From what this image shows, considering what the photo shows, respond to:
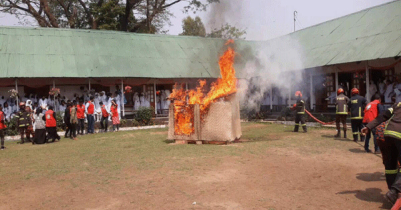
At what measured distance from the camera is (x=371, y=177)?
6.41 m

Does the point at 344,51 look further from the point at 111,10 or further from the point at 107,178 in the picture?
the point at 111,10

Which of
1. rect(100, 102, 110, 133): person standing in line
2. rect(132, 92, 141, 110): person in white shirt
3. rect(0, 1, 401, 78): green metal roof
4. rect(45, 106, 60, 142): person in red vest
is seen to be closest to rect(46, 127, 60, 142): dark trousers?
rect(45, 106, 60, 142): person in red vest

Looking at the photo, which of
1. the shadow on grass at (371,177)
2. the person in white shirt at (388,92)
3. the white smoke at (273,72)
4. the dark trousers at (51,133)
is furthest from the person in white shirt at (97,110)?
the shadow on grass at (371,177)

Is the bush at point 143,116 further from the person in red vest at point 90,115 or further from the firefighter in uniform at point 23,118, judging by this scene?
the firefighter in uniform at point 23,118

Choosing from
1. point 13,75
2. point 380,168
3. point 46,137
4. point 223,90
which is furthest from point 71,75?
point 380,168

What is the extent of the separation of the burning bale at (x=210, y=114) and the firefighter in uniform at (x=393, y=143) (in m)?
5.70

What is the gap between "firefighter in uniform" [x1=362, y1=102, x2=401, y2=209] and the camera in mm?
4543

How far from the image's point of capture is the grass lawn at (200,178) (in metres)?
5.29

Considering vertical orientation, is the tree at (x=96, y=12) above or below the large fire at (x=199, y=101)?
above

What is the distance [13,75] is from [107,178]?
40.4ft

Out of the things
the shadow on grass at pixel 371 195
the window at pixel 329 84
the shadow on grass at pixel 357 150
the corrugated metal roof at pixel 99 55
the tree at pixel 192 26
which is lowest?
the shadow on grass at pixel 371 195

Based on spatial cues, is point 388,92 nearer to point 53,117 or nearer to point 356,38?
point 356,38

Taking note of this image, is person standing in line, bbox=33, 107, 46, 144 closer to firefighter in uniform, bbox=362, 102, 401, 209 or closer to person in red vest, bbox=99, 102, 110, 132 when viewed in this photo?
person in red vest, bbox=99, 102, 110, 132

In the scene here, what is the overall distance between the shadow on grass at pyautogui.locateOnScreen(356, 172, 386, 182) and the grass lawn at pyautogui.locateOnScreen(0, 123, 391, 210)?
2 cm
